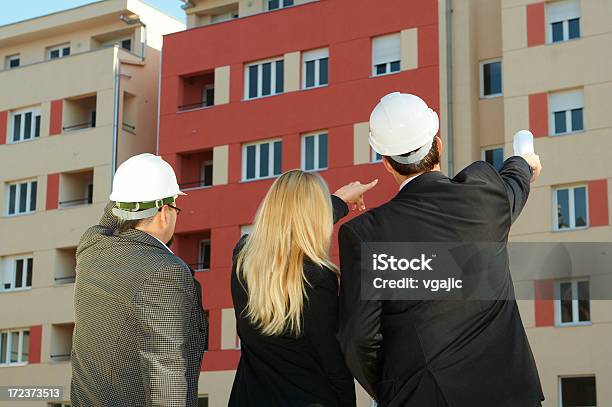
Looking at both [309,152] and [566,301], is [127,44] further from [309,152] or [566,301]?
[566,301]

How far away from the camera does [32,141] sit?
5100 cm

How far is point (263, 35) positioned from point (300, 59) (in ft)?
6.82

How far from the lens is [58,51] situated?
53.5m

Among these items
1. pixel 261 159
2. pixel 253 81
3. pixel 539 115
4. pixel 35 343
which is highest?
pixel 253 81

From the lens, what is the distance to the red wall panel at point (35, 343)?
158ft

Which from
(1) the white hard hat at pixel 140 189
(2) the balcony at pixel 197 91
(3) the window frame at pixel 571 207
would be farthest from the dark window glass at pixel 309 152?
(1) the white hard hat at pixel 140 189

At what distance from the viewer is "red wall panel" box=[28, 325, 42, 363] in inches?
1896

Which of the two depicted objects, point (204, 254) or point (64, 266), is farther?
point (64, 266)

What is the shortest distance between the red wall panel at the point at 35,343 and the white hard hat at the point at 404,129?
45457mm

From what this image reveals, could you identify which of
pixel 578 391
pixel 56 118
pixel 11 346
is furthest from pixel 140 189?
pixel 56 118

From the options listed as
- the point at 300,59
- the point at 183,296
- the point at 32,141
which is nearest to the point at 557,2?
the point at 300,59

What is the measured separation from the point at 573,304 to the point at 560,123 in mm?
6131

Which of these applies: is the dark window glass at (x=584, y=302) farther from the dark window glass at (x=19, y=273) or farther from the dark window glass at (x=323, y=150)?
the dark window glass at (x=19, y=273)

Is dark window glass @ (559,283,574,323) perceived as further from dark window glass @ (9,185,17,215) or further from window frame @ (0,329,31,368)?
dark window glass @ (9,185,17,215)
